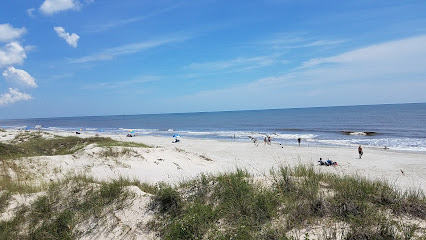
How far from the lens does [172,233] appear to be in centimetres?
412

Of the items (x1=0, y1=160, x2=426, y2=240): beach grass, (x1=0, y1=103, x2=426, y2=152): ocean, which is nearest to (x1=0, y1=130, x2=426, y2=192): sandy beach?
(x1=0, y1=160, x2=426, y2=240): beach grass

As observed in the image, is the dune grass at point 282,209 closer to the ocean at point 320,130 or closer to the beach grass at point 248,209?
the beach grass at point 248,209

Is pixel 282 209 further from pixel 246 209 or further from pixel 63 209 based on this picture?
pixel 63 209

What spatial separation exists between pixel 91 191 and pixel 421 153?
28.5 metres

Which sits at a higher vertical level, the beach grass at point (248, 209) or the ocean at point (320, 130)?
the beach grass at point (248, 209)

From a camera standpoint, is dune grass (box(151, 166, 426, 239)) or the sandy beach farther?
the sandy beach

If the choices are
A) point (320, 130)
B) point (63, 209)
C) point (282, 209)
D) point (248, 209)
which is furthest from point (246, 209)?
point (320, 130)

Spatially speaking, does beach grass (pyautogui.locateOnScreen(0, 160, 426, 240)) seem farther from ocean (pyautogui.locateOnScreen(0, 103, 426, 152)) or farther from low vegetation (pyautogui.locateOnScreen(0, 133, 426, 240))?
ocean (pyautogui.locateOnScreen(0, 103, 426, 152))

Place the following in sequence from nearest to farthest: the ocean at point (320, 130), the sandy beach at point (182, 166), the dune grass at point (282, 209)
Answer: the dune grass at point (282, 209) < the sandy beach at point (182, 166) < the ocean at point (320, 130)

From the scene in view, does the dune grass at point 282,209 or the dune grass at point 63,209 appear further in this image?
the dune grass at point 63,209

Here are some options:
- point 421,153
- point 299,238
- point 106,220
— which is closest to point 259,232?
point 299,238

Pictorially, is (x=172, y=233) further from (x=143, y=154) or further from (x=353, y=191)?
(x=143, y=154)

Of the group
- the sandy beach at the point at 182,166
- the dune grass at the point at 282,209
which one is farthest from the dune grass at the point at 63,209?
the sandy beach at the point at 182,166

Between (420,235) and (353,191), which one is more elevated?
(353,191)
